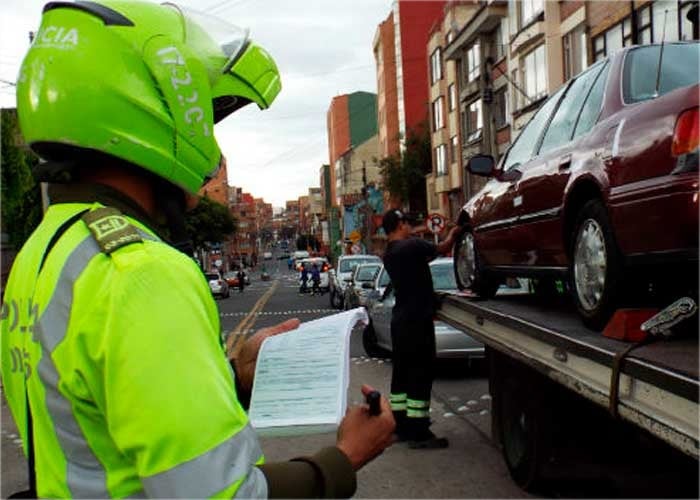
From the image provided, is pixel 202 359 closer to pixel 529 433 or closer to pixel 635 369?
pixel 635 369

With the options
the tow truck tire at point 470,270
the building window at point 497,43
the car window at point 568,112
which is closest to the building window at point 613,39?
the building window at point 497,43

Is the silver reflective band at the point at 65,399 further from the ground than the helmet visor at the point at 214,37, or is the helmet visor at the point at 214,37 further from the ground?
the helmet visor at the point at 214,37

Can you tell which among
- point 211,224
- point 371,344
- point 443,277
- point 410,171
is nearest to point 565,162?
point 443,277

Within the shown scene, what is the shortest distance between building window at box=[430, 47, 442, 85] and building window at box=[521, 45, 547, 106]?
16003mm

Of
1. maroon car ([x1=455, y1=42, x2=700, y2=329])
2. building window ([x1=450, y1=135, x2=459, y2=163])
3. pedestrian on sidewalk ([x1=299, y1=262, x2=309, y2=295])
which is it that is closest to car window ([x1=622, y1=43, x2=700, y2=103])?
maroon car ([x1=455, y1=42, x2=700, y2=329])

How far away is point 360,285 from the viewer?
53.0 feet

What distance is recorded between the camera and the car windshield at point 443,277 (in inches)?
456

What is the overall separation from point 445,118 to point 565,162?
39.6 m

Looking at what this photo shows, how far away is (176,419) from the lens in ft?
3.84

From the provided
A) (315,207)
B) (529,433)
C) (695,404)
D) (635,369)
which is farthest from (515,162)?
(315,207)

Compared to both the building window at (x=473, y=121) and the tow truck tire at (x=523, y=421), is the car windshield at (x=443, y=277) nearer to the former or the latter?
the tow truck tire at (x=523, y=421)

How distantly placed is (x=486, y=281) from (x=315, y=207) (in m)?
143

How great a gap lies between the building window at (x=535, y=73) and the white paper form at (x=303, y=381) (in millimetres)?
25328

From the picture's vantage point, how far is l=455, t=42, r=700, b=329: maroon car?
326 cm
